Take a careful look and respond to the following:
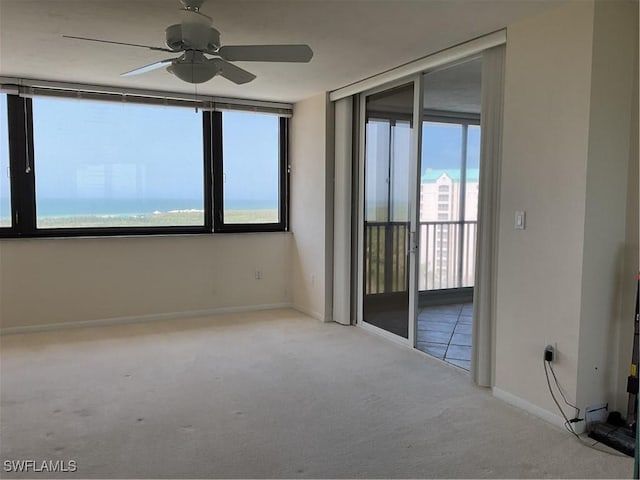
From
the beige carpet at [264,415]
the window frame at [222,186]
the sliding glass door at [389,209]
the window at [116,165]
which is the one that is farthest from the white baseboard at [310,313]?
the window at [116,165]

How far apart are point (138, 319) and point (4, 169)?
193cm

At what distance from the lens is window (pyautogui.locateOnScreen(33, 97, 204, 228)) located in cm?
493

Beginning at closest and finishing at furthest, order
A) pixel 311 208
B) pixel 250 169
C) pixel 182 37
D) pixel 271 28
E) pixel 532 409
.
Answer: pixel 182 37 < pixel 532 409 < pixel 271 28 < pixel 311 208 < pixel 250 169

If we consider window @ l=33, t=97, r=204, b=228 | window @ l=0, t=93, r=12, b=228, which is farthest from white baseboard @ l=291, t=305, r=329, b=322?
window @ l=0, t=93, r=12, b=228

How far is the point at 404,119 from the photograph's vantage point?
4375 millimetres

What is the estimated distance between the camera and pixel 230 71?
9.60 ft

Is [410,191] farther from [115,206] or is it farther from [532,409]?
[115,206]

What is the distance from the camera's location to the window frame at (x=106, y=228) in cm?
475

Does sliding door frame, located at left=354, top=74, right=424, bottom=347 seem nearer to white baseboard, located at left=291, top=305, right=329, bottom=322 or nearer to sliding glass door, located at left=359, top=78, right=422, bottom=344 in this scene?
sliding glass door, located at left=359, top=78, right=422, bottom=344

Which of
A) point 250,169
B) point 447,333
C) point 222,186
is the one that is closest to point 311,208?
point 250,169

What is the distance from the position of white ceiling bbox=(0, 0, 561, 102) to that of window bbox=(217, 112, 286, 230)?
1.38 meters

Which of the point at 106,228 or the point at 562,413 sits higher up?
the point at 106,228

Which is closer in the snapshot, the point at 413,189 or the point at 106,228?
the point at 413,189

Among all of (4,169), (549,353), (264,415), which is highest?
(4,169)
